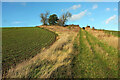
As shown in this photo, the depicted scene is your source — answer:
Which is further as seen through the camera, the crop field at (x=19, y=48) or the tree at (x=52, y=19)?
the tree at (x=52, y=19)

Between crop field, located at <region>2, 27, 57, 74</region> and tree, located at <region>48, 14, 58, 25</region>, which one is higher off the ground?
tree, located at <region>48, 14, 58, 25</region>

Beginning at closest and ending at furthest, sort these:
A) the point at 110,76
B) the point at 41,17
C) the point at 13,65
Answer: the point at 110,76, the point at 13,65, the point at 41,17

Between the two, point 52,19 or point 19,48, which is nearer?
point 19,48

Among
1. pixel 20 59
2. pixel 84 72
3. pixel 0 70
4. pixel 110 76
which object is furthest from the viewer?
pixel 20 59

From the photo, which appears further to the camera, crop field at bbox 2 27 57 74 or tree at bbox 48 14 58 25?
tree at bbox 48 14 58 25

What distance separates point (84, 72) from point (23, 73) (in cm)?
397

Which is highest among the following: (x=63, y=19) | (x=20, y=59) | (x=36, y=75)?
(x=63, y=19)

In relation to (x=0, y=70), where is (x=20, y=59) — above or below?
above

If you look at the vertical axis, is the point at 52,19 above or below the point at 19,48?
above

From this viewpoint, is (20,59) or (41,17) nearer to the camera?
(20,59)

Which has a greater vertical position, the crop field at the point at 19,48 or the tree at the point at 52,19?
the tree at the point at 52,19

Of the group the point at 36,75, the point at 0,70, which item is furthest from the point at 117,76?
the point at 0,70

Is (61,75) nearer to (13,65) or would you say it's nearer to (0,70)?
(13,65)

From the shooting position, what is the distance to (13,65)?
643cm
